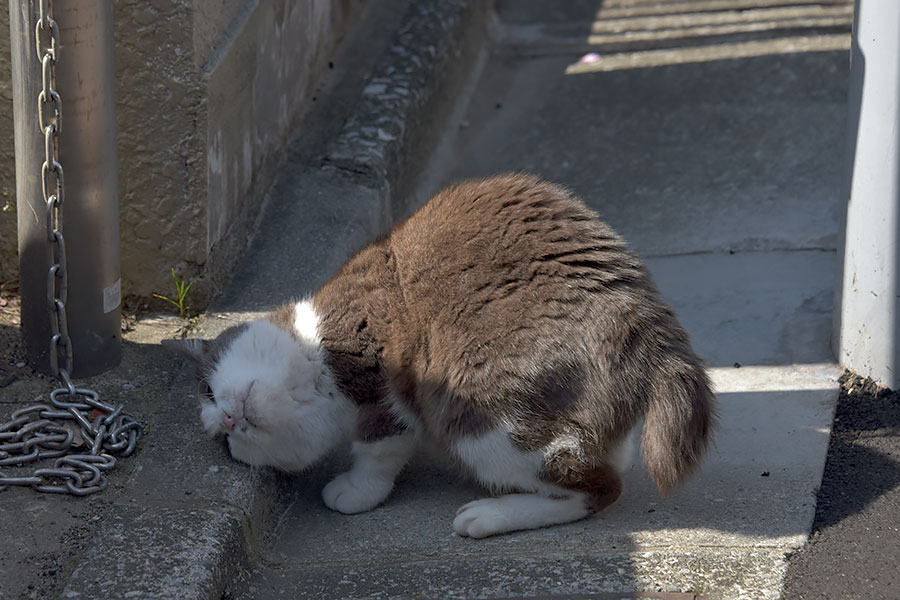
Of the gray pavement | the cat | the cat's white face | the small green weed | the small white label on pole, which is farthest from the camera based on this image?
the small green weed

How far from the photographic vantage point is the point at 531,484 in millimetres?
2969

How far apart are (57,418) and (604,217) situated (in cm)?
274

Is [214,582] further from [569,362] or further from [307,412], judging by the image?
[569,362]

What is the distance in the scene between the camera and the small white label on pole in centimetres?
336

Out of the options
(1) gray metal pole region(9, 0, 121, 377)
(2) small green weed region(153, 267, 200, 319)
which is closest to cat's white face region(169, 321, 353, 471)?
(1) gray metal pole region(9, 0, 121, 377)

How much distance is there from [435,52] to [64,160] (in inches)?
111

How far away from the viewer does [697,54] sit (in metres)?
6.29

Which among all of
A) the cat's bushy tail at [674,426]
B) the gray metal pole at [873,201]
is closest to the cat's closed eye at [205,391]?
the cat's bushy tail at [674,426]

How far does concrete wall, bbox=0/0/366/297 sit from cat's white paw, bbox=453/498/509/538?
1418mm

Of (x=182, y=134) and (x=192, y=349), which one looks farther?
(x=182, y=134)

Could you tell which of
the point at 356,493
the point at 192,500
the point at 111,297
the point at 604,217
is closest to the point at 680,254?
the point at 604,217

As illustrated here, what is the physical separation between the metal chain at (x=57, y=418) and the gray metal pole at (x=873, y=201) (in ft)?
7.76

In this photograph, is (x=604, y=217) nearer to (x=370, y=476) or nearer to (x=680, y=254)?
(x=680, y=254)

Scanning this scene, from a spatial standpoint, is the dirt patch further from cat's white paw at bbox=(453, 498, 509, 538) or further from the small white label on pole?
the small white label on pole
